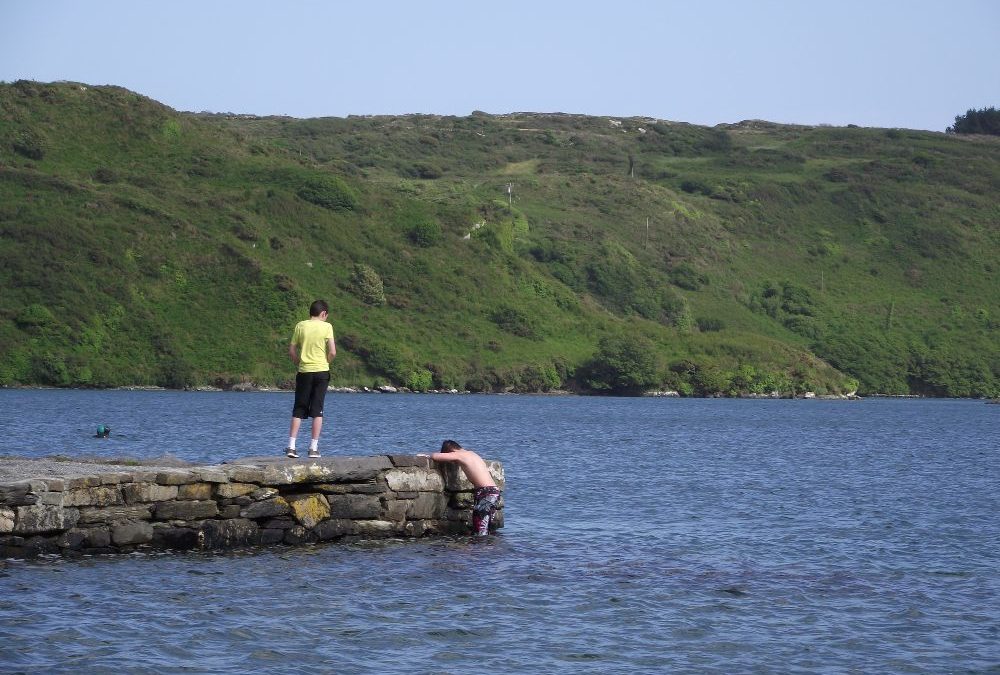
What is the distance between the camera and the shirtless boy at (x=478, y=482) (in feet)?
→ 83.3

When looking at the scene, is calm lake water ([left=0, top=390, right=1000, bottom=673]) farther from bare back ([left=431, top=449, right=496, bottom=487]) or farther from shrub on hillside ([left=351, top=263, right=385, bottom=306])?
shrub on hillside ([left=351, top=263, right=385, bottom=306])

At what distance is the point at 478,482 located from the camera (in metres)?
25.5

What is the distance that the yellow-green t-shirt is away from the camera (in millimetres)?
24078

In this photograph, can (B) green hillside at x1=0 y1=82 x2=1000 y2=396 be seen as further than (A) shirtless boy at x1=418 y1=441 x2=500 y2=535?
Yes

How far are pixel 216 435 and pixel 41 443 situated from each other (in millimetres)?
10773

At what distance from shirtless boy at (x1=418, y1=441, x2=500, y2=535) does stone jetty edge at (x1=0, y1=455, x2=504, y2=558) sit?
0.78 ft

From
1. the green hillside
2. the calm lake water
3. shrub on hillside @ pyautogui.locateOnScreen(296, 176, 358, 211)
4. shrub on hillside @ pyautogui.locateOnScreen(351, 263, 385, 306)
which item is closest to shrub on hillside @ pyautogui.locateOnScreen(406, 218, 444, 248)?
the green hillside

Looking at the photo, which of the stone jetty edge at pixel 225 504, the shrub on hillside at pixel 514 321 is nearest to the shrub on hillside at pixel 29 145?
the shrub on hillside at pixel 514 321

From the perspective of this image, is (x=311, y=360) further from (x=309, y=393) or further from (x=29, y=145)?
(x=29, y=145)

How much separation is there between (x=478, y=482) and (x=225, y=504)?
16.9ft

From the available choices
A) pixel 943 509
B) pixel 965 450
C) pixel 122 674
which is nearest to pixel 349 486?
pixel 122 674

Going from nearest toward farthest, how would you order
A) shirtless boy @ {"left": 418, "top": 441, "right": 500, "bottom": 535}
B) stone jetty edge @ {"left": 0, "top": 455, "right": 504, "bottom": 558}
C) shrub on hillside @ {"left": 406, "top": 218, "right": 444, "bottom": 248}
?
stone jetty edge @ {"left": 0, "top": 455, "right": 504, "bottom": 558}
shirtless boy @ {"left": 418, "top": 441, "right": 500, "bottom": 535}
shrub on hillside @ {"left": 406, "top": 218, "right": 444, "bottom": 248}

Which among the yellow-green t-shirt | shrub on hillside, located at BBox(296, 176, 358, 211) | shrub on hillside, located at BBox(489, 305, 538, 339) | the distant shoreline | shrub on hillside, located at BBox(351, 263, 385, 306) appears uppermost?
shrub on hillside, located at BBox(296, 176, 358, 211)

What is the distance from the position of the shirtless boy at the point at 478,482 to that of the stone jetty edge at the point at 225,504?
0.24m
